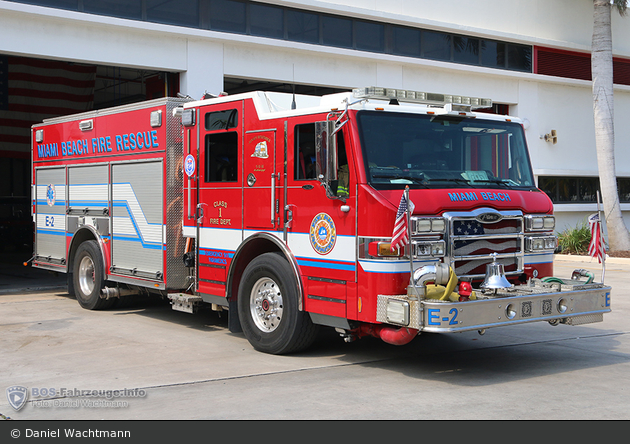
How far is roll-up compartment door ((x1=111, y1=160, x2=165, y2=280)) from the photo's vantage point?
940 centimetres

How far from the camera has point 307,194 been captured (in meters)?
7.32

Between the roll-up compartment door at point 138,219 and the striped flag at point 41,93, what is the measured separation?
13.6 metres

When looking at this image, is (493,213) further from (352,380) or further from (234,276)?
(234,276)

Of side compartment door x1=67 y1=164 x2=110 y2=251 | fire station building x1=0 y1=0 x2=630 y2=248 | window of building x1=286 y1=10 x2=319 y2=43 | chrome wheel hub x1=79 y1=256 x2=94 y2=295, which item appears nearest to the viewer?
side compartment door x1=67 y1=164 x2=110 y2=251

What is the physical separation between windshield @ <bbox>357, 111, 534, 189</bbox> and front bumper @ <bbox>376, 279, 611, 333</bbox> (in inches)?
45.7

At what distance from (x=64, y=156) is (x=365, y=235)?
6.78 meters

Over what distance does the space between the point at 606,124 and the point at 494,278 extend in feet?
48.9

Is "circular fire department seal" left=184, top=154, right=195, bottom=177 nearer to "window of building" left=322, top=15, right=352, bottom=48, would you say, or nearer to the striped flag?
"window of building" left=322, top=15, right=352, bottom=48

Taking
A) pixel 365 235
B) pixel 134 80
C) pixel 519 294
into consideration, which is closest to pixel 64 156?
pixel 365 235

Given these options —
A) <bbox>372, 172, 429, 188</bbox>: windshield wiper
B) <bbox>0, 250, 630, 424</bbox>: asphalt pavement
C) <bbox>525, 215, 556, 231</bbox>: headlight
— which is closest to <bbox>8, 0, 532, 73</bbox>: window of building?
<bbox>0, 250, 630, 424</bbox>: asphalt pavement

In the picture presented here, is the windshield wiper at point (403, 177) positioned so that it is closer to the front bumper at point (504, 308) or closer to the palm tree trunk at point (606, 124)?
the front bumper at point (504, 308)

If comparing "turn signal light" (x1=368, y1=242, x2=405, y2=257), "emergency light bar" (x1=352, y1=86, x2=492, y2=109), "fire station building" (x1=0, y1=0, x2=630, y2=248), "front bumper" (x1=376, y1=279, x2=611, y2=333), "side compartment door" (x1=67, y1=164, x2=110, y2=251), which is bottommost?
"front bumper" (x1=376, y1=279, x2=611, y2=333)

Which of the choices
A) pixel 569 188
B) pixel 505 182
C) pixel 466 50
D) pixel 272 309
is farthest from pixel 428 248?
pixel 569 188
